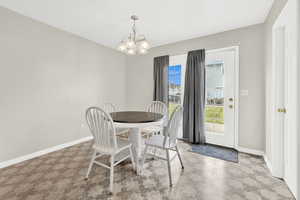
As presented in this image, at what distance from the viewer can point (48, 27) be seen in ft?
7.93

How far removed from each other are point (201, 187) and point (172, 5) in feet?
8.37

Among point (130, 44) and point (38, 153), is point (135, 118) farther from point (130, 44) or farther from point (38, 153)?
point (38, 153)

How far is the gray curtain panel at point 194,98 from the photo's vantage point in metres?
2.85

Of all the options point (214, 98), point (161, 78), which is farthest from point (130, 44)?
point (214, 98)

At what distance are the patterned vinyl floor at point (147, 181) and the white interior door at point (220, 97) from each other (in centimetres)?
64

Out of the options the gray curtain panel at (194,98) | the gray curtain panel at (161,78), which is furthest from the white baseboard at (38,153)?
the gray curtain panel at (194,98)

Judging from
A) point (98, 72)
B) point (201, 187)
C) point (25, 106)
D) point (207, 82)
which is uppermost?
point (98, 72)

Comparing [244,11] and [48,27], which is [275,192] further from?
[48,27]

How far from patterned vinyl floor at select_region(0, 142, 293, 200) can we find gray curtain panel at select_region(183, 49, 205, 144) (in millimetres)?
784

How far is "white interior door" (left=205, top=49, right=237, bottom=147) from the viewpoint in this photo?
2645 mm

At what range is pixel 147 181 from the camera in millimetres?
1640

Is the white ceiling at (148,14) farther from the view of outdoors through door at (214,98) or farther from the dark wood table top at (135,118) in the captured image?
the dark wood table top at (135,118)

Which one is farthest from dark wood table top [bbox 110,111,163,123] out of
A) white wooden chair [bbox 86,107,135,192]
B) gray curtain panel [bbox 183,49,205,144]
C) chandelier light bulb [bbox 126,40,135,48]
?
gray curtain panel [bbox 183,49,205,144]

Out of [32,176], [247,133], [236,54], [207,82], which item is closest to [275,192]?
[247,133]
